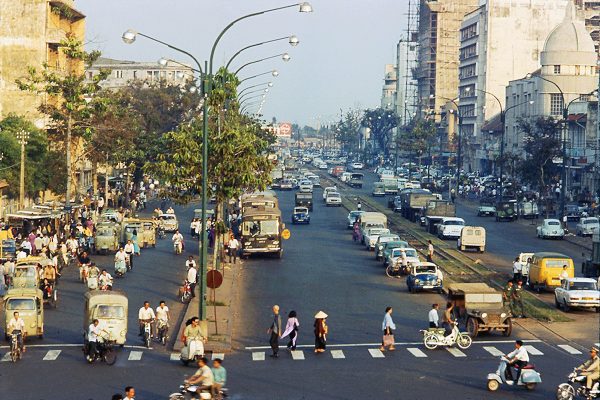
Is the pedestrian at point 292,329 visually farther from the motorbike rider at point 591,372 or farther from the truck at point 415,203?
the truck at point 415,203

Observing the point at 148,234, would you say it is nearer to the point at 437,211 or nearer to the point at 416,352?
the point at 437,211

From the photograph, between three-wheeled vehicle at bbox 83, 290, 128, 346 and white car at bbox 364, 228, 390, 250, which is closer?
three-wheeled vehicle at bbox 83, 290, 128, 346

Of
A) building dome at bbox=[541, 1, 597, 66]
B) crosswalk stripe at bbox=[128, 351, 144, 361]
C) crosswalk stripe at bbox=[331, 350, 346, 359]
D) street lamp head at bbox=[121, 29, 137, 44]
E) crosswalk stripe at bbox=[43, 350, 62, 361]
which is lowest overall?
crosswalk stripe at bbox=[43, 350, 62, 361]

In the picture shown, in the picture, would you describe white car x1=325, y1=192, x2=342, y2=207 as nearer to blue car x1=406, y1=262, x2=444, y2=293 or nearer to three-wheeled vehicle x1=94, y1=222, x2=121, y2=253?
three-wheeled vehicle x1=94, y1=222, x2=121, y2=253

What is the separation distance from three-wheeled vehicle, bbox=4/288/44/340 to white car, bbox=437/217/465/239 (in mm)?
44262

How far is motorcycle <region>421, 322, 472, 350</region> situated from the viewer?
119 feet

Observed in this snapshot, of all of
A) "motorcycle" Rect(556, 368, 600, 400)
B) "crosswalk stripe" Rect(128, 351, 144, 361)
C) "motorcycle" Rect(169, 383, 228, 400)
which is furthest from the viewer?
"crosswalk stripe" Rect(128, 351, 144, 361)

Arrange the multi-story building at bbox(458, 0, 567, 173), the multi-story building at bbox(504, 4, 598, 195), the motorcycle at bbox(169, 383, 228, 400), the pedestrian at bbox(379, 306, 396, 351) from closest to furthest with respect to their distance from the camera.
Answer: the motorcycle at bbox(169, 383, 228, 400) < the pedestrian at bbox(379, 306, 396, 351) < the multi-story building at bbox(504, 4, 598, 195) < the multi-story building at bbox(458, 0, 567, 173)

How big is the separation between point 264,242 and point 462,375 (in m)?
34.0

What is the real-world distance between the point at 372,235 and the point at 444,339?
3543 cm

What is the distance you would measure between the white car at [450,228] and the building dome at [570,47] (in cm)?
6806

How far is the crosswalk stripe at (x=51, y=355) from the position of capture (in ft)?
114

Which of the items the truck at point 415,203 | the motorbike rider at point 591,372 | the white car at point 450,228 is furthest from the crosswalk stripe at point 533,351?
the truck at point 415,203

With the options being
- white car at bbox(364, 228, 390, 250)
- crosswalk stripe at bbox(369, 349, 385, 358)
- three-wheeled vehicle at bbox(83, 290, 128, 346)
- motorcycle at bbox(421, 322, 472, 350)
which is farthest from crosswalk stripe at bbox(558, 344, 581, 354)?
white car at bbox(364, 228, 390, 250)
